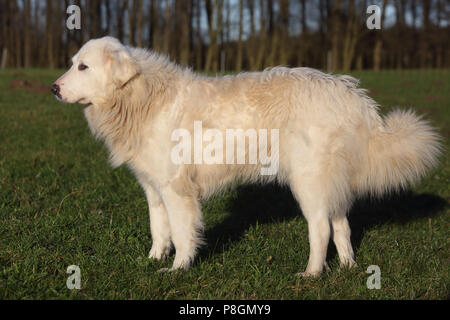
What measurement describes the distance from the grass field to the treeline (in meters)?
18.3

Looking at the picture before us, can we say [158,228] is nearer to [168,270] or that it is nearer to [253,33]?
[168,270]

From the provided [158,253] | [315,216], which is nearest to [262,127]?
[315,216]

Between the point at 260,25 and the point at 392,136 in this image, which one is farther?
the point at 260,25

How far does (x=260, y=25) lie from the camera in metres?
30.1

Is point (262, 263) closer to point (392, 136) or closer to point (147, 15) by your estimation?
point (392, 136)

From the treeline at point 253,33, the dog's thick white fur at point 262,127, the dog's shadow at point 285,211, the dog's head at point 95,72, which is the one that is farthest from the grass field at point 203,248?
the treeline at point 253,33

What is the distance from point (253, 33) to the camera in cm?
3078

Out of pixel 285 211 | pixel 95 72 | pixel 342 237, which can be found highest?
pixel 95 72

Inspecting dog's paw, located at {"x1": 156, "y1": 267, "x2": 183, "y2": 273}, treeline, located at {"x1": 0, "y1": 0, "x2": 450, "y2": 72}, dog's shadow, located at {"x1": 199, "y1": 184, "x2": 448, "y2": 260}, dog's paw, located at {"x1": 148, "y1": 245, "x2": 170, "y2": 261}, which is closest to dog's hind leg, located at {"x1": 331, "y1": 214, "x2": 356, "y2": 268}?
dog's shadow, located at {"x1": 199, "y1": 184, "x2": 448, "y2": 260}

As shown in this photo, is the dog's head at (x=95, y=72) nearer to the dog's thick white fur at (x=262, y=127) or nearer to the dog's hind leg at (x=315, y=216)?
the dog's thick white fur at (x=262, y=127)

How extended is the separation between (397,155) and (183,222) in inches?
74.5
